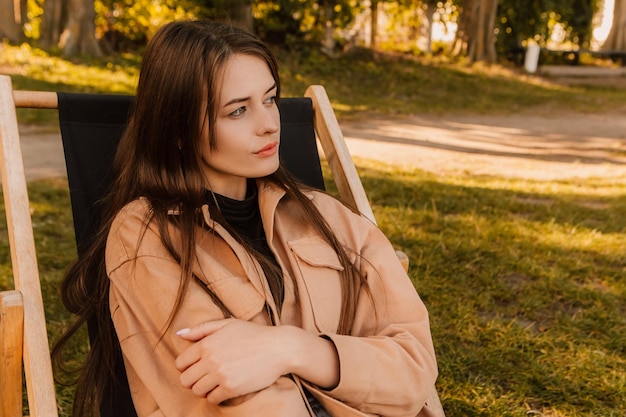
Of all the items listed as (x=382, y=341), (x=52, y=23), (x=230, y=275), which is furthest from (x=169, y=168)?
(x=52, y=23)

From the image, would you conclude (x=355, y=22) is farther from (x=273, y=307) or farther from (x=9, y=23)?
(x=273, y=307)

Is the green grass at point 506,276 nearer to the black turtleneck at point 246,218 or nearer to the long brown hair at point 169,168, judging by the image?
the long brown hair at point 169,168

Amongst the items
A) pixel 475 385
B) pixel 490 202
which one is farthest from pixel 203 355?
pixel 490 202

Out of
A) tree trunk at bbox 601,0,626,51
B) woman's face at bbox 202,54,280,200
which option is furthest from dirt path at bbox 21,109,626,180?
tree trunk at bbox 601,0,626,51

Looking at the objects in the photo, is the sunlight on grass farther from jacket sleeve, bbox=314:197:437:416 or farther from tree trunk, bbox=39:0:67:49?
jacket sleeve, bbox=314:197:437:416

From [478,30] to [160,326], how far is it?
15.9 metres

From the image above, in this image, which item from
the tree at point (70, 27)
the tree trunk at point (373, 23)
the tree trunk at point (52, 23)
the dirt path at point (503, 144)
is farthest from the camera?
the tree trunk at point (373, 23)

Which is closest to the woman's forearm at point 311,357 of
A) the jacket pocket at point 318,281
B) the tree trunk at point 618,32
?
the jacket pocket at point 318,281

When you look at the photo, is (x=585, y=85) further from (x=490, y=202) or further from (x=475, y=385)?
(x=475, y=385)

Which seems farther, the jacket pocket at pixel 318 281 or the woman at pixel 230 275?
the jacket pocket at pixel 318 281

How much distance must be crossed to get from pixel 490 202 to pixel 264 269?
3813mm

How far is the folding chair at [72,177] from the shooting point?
76.7 inches

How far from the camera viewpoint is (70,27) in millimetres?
11750

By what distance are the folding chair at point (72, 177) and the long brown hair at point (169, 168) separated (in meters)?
0.12
